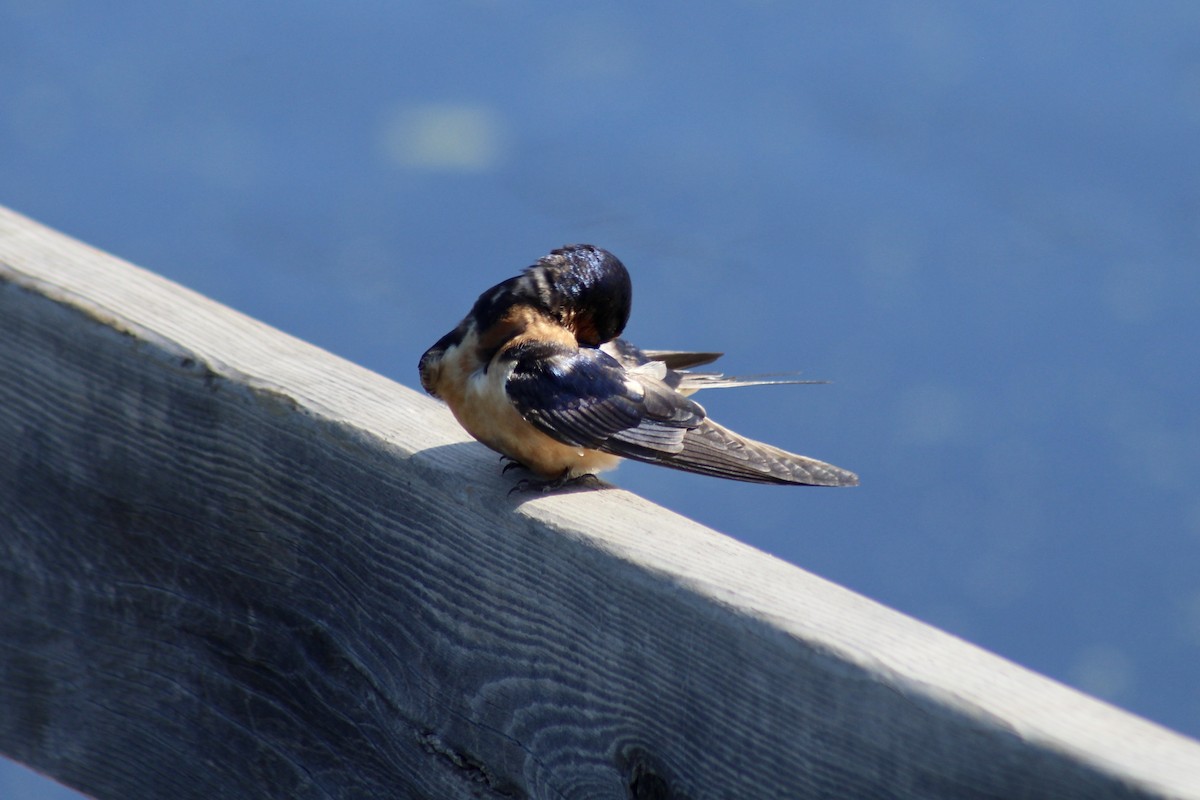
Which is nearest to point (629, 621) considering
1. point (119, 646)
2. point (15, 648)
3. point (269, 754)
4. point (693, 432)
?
Result: point (269, 754)

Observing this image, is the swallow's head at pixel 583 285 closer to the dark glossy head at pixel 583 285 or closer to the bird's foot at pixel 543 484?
the dark glossy head at pixel 583 285

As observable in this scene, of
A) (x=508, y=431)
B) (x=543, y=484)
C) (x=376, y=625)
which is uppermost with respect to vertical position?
(x=508, y=431)

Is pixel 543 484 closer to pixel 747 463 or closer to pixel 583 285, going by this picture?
pixel 747 463

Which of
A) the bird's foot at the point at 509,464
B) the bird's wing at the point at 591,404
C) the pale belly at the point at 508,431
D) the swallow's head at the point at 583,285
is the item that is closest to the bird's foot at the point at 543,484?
the bird's foot at the point at 509,464

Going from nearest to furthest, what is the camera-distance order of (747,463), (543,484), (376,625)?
(376,625), (543,484), (747,463)

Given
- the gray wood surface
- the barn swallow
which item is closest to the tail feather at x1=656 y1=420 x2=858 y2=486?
Answer: the barn swallow

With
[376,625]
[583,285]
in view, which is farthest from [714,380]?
[376,625]

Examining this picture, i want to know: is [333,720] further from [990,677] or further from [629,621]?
[990,677]
